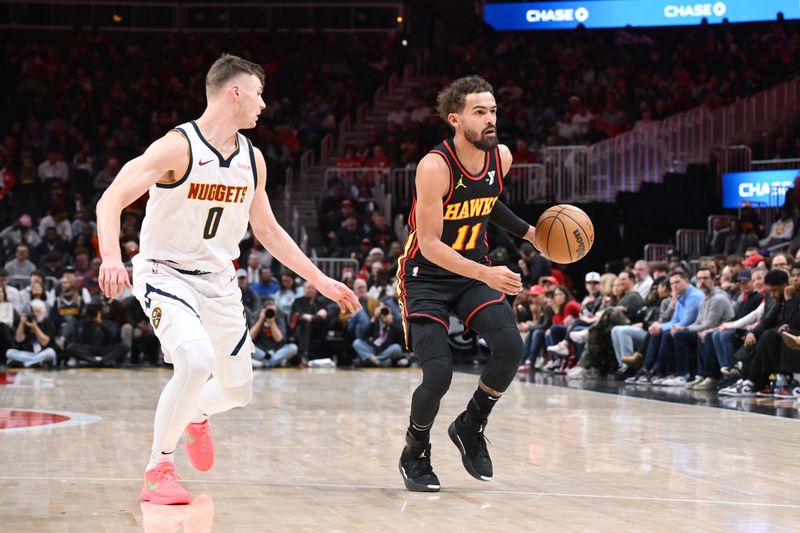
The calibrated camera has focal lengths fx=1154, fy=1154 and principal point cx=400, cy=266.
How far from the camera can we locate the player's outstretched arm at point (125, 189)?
4.89 m

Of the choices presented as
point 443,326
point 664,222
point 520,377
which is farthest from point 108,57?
point 443,326

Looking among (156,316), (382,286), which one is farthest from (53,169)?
(156,316)

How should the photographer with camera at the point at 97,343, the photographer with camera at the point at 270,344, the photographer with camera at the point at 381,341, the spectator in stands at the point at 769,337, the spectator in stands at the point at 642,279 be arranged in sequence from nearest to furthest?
the spectator in stands at the point at 769,337 < the spectator in stands at the point at 642,279 < the photographer with camera at the point at 97,343 < the photographer with camera at the point at 270,344 < the photographer with camera at the point at 381,341

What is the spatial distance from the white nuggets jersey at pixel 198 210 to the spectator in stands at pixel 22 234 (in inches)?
553

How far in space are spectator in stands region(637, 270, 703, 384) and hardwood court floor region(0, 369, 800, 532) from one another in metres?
2.50

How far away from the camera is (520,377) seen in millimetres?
14320

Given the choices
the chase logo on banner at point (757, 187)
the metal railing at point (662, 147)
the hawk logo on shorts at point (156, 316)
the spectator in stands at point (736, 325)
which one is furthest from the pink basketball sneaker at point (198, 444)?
the metal railing at point (662, 147)

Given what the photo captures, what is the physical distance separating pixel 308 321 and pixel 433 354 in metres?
11.0

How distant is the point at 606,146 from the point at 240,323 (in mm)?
15462

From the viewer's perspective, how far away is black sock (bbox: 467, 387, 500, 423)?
614 centimetres

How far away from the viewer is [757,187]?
19.3 meters

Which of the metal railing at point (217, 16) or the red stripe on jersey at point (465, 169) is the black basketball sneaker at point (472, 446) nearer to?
the red stripe on jersey at point (465, 169)

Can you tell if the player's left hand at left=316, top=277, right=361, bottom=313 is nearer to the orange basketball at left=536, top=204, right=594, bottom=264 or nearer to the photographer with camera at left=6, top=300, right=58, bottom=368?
the orange basketball at left=536, top=204, right=594, bottom=264

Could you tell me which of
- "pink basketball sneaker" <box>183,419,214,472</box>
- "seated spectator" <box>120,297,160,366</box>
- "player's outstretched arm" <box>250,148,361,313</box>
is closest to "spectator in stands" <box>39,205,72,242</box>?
"seated spectator" <box>120,297,160,366</box>
